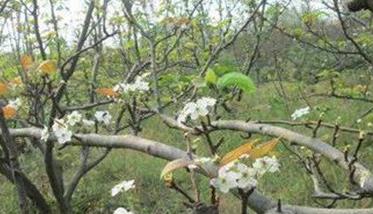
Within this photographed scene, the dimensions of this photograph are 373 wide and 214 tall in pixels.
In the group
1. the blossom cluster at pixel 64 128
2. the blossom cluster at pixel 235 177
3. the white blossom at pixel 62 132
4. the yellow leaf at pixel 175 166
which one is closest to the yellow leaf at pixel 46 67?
the blossom cluster at pixel 64 128

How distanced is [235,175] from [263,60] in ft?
52.3

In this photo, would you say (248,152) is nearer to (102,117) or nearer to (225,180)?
(225,180)

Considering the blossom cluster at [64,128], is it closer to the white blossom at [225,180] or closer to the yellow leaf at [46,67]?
the yellow leaf at [46,67]

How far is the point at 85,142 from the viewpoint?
6.92ft

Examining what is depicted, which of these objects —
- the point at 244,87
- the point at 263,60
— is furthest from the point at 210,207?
the point at 263,60

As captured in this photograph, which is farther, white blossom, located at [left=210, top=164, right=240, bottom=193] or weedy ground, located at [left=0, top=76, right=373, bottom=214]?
weedy ground, located at [left=0, top=76, right=373, bottom=214]

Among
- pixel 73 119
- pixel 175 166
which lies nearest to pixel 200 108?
pixel 175 166

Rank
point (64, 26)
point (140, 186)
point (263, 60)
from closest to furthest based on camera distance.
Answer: point (140, 186), point (64, 26), point (263, 60)

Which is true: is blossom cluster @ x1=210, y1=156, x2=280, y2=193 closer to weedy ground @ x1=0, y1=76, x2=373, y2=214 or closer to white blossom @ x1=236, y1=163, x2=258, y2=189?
white blossom @ x1=236, y1=163, x2=258, y2=189

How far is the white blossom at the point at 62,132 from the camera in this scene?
2191mm

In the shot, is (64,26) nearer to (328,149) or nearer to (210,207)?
(328,149)

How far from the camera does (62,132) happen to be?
7.28 ft

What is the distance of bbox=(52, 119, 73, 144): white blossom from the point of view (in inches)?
86.3

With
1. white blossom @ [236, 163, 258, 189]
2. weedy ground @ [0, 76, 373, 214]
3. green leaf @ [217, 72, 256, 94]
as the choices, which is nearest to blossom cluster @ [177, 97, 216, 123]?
green leaf @ [217, 72, 256, 94]
